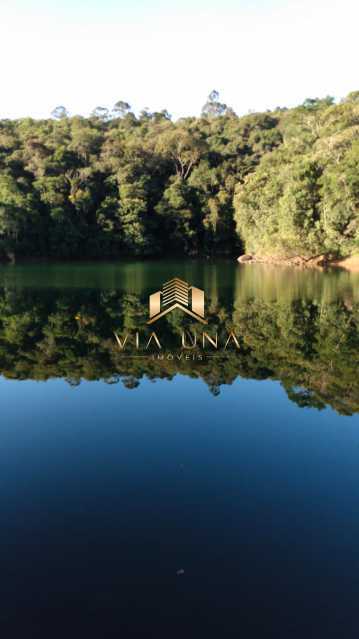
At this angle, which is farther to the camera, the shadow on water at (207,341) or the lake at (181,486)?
the shadow on water at (207,341)

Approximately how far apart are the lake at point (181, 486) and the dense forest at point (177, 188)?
29474 mm

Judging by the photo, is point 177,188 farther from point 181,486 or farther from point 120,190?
point 181,486

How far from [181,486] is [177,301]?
15.6 m

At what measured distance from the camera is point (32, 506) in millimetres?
5211

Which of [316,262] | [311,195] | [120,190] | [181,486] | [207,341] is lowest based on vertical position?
[181,486]

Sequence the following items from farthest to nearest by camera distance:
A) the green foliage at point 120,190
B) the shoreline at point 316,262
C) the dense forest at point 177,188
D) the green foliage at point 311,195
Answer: the green foliage at point 120,190 → the dense forest at point 177,188 → the shoreline at point 316,262 → the green foliage at point 311,195

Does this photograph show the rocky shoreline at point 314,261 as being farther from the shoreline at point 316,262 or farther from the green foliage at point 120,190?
the green foliage at point 120,190

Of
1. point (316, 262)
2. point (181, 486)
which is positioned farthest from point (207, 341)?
point (316, 262)

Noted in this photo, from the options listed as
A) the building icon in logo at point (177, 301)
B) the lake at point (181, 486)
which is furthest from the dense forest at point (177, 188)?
the lake at point (181, 486)

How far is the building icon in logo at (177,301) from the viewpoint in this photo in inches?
693

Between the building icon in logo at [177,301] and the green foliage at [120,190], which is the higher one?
the green foliage at [120,190]

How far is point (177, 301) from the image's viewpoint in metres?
20.9

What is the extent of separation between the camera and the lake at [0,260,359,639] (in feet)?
12.3

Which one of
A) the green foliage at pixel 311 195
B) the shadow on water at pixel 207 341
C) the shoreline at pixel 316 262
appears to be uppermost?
the green foliage at pixel 311 195
